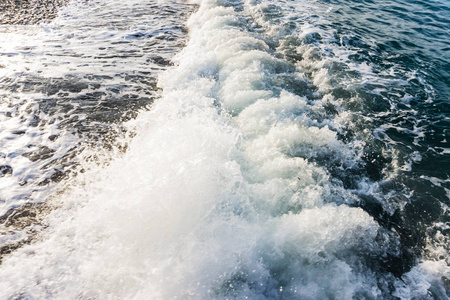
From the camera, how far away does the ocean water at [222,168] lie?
3254mm

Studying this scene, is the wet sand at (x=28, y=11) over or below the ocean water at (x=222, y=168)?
over

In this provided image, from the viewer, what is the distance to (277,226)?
147 inches

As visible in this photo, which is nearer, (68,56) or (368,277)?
(368,277)

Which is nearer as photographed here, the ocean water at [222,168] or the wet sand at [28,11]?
A: the ocean water at [222,168]

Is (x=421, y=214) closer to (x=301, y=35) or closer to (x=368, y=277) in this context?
(x=368, y=277)

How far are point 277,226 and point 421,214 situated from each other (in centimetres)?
273

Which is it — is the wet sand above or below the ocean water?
above

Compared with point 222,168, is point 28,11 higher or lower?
higher

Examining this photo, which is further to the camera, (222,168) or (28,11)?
(28,11)

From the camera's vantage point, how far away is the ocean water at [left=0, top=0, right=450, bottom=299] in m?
3.25

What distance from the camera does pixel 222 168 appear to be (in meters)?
4.24

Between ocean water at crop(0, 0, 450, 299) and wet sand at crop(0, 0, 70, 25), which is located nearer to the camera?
ocean water at crop(0, 0, 450, 299)

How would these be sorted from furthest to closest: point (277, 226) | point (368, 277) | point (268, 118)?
point (268, 118) < point (277, 226) < point (368, 277)

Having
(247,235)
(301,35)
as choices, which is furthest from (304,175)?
(301,35)
